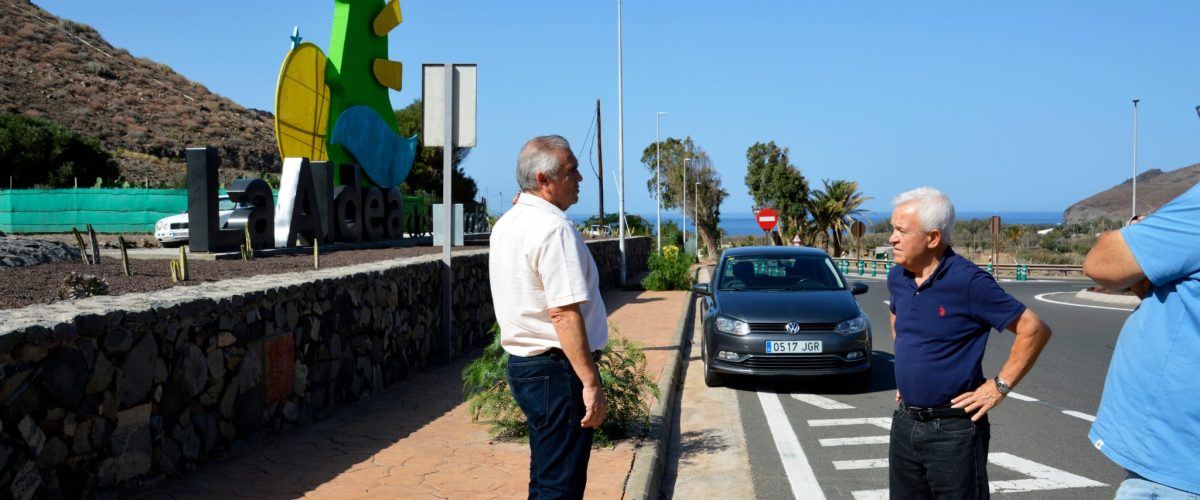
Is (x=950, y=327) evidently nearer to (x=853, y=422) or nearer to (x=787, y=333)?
(x=853, y=422)

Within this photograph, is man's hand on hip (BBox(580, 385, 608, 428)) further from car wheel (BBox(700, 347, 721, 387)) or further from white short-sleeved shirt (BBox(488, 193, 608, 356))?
car wheel (BBox(700, 347, 721, 387))

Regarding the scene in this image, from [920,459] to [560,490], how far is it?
1338 millimetres

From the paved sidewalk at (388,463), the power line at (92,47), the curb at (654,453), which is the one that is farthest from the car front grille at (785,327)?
the power line at (92,47)

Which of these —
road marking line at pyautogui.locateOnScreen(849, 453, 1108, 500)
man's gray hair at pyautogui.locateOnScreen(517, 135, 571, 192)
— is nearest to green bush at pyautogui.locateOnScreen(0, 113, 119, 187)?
road marking line at pyautogui.locateOnScreen(849, 453, 1108, 500)

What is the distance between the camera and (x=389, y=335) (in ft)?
28.7

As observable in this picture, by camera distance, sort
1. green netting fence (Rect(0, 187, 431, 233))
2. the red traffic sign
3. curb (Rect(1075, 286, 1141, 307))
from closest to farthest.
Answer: curb (Rect(1075, 286, 1141, 307))
green netting fence (Rect(0, 187, 431, 233))
the red traffic sign

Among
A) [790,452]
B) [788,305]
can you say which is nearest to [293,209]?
[788,305]

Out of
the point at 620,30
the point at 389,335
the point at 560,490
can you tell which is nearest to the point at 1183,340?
the point at 560,490

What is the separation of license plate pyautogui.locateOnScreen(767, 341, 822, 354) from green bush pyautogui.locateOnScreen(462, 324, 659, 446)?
95.0 inches

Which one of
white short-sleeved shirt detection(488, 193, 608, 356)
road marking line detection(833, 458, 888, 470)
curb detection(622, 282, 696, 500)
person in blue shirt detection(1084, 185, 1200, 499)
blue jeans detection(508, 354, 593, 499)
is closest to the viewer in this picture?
person in blue shirt detection(1084, 185, 1200, 499)

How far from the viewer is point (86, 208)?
28453mm

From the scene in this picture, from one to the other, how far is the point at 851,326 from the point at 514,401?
421 centimetres

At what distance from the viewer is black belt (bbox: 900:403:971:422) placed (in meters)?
3.35

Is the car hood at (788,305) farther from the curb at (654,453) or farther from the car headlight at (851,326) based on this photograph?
the curb at (654,453)
